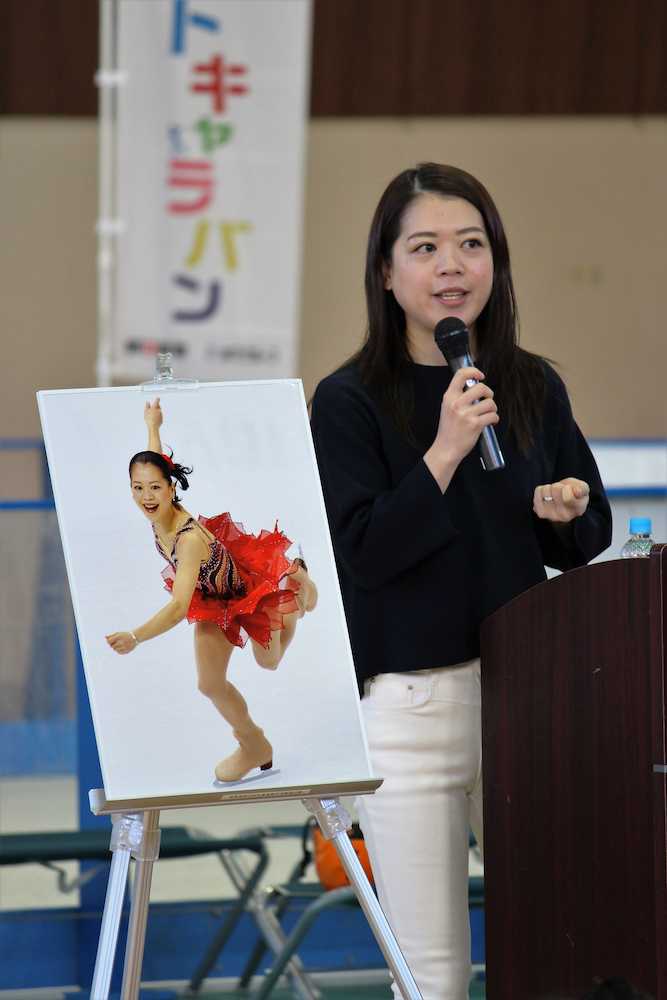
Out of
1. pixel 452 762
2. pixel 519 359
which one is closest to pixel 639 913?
pixel 452 762

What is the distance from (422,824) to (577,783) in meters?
0.22

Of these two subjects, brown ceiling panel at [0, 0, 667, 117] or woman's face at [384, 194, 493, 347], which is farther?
brown ceiling panel at [0, 0, 667, 117]

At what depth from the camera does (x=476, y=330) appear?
2.00 meters

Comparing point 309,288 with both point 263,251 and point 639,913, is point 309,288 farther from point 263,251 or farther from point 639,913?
point 639,913

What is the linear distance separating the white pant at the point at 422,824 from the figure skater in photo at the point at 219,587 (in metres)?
0.17

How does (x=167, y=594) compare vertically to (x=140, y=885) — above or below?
above

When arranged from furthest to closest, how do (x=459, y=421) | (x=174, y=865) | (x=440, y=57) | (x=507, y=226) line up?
(x=507, y=226)
(x=440, y=57)
(x=174, y=865)
(x=459, y=421)

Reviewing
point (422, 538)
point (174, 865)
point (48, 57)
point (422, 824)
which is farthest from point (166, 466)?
point (48, 57)

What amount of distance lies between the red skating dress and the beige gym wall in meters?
5.09

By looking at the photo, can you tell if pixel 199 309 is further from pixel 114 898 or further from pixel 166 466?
pixel 114 898

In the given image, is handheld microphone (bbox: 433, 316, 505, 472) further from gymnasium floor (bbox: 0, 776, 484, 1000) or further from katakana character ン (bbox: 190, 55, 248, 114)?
katakana character ン (bbox: 190, 55, 248, 114)

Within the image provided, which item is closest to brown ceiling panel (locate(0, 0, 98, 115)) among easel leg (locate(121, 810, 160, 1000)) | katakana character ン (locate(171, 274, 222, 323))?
katakana character ン (locate(171, 274, 222, 323))

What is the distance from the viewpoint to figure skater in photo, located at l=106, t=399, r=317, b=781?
1.76m

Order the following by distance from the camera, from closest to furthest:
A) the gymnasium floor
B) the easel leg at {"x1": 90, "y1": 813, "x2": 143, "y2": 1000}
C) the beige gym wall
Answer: the easel leg at {"x1": 90, "y1": 813, "x2": 143, "y2": 1000}
the gymnasium floor
the beige gym wall
